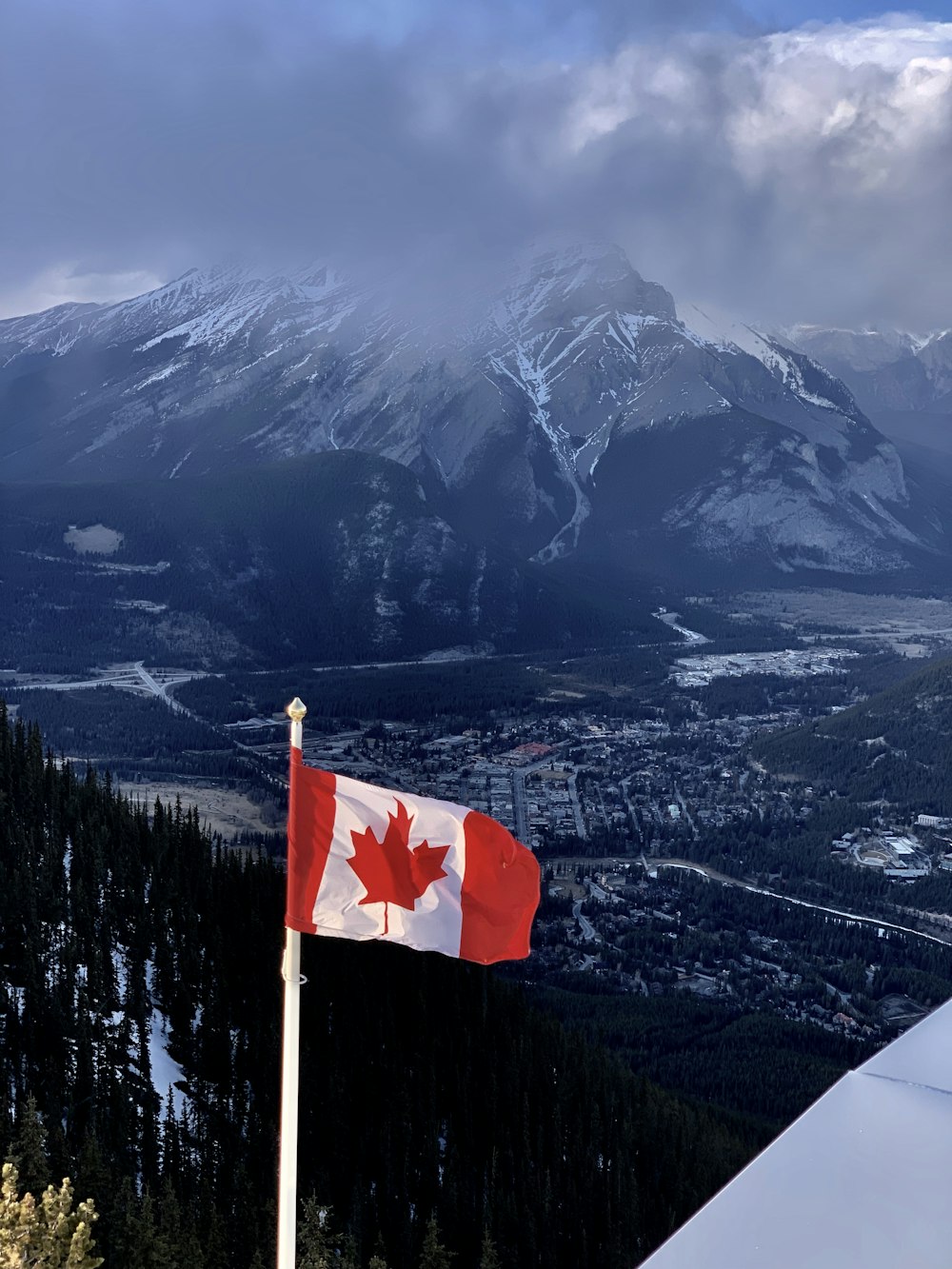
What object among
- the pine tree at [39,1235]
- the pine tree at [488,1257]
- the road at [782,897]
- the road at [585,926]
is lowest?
the road at [782,897]

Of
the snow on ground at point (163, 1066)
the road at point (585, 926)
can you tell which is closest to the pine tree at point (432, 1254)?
the snow on ground at point (163, 1066)

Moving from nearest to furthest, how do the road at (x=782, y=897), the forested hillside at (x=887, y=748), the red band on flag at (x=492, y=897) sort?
the red band on flag at (x=492, y=897) → the road at (x=782, y=897) → the forested hillside at (x=887, y=748)

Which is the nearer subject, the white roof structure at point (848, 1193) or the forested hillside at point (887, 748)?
the white roof structure at point (848, 1193)

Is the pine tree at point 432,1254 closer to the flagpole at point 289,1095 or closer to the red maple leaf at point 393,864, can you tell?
the flagpole at point 289,1095

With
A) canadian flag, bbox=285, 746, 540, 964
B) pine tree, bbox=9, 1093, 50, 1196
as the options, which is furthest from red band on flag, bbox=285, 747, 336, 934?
pine tree, bbox=9, 1093, 50, 1196

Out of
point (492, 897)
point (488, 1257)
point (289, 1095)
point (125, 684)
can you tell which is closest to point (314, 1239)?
point (488, 1257)

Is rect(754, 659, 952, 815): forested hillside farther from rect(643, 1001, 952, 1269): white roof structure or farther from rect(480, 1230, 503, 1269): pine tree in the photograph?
rect(643, 1001, 952, 1269): white roof structure

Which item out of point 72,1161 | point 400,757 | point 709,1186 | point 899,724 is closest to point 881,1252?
point 72,1161

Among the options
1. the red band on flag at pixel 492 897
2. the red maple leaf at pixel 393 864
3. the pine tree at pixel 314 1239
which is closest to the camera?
the red maple leaf at pixel 393 864
